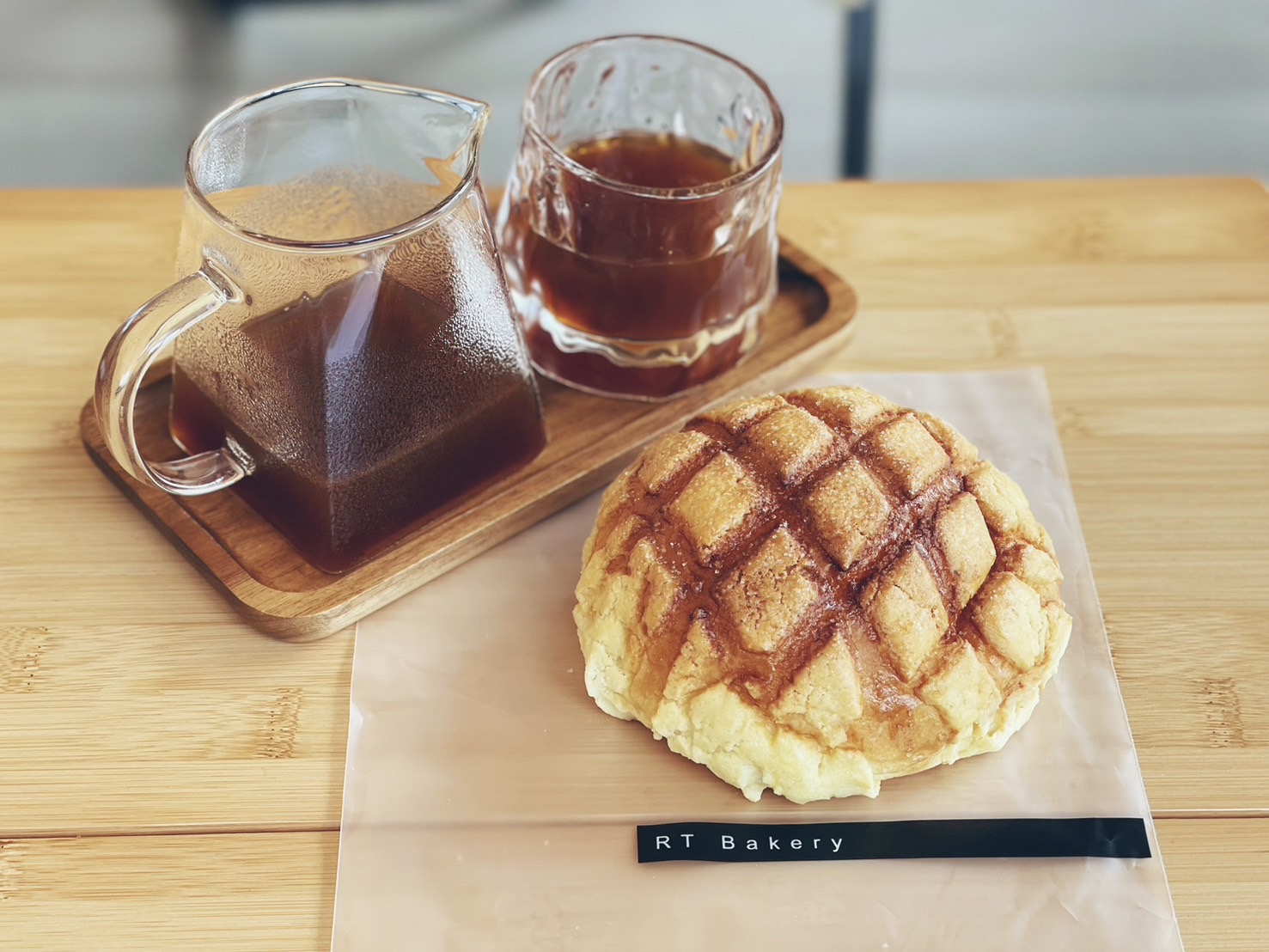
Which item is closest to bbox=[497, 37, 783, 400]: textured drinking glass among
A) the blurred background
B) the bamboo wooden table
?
the bamboo wooden table

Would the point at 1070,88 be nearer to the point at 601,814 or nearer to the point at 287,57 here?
the point at 287,57

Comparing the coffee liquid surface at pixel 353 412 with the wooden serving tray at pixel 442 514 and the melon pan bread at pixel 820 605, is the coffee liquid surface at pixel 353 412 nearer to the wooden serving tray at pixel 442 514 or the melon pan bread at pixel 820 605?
the wooden serving tray at pixel 442 514

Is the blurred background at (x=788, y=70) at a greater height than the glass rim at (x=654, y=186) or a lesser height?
lesser

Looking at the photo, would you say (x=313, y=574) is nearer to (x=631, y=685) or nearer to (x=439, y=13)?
(x=631, y=685)

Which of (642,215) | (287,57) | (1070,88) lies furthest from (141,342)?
(1070,88)

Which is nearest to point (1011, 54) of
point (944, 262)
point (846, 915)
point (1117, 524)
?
point (944, 262)

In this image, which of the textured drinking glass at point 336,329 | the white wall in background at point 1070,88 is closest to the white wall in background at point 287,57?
the white wall in background at point 1070,88

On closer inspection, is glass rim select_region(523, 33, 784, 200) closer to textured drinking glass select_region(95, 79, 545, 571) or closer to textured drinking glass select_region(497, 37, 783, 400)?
textured drinking glass select_region(497, 37, 783, 400)

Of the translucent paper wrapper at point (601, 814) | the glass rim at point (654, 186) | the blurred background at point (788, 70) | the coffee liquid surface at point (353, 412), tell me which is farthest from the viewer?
the blurred background at point (788, 70)
